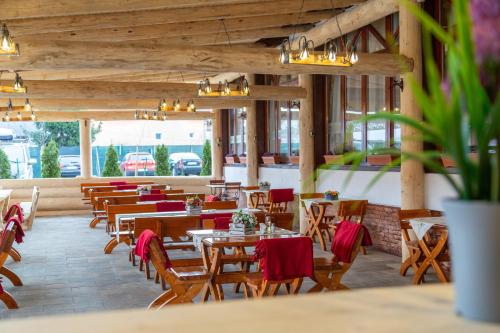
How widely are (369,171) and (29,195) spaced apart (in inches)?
379

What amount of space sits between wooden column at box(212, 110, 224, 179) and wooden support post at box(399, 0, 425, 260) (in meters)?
9.94

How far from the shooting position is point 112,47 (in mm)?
6844

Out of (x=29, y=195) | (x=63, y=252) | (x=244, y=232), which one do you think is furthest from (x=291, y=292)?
(x=29, y=195)

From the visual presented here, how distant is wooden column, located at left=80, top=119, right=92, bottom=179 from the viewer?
16344 millimetres

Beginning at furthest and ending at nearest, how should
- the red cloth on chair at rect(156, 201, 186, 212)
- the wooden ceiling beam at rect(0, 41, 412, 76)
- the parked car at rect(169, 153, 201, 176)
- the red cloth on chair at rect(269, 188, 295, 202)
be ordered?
the parked car at rect(169, 153, 201, 176), the red cloth on chair at rect(269, 188, 295, 202), the red cloth on chair at rect(156, 201, 186, 212), the wooden ceiling beam at rect(0, 41, 412, 76)

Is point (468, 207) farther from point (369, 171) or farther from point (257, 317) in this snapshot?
point (369, 171)

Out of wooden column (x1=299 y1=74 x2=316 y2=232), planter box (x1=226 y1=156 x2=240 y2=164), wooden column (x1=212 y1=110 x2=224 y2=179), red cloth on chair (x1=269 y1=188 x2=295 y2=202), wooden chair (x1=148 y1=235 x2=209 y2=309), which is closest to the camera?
wooden chair (x1=148 y1=235 x2=209 y2=309)

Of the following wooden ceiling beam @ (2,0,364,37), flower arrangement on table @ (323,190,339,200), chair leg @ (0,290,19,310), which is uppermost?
wooden ceiling beam @ (2,0,364,37)

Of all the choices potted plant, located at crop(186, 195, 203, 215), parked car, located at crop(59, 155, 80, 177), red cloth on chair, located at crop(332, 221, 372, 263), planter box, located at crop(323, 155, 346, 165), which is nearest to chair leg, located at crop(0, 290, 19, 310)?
potted plant, located at crop(186, 195, 203, 215)

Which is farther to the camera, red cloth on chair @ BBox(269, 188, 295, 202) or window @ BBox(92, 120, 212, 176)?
window @ BBox(92, 120, 212, 176)

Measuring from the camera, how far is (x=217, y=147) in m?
17.5

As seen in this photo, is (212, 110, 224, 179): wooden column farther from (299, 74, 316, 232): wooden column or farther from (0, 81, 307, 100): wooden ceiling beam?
(299, 74, 316, 232): wooden column

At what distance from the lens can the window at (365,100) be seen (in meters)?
9.11

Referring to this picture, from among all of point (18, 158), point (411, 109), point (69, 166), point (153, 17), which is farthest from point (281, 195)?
point (69, 166)
